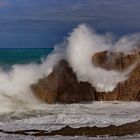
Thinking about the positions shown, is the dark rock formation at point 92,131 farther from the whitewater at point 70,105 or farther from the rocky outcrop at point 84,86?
the rocky outcrop at point 84,86

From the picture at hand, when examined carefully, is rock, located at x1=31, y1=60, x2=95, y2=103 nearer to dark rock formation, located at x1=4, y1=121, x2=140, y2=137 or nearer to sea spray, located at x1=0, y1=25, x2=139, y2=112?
sea spray, located at x1=0, y1=25, x2=139, y2=112

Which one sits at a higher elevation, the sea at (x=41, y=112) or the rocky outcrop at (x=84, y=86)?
the rocky outcrop at (x=84, y=86)

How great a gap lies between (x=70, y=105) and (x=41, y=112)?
2.16m

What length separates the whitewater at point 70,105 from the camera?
602 inches

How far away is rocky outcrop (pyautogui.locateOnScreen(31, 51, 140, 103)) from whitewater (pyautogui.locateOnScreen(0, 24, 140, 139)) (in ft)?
0.86

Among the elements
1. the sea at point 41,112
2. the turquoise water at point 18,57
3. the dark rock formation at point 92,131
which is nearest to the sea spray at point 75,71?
the sea at point 41,112

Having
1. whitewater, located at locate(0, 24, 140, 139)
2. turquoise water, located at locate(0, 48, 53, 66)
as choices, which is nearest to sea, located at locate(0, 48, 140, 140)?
whitewater, located at locate(0, 24, 140, 139)

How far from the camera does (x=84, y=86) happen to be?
837 inches

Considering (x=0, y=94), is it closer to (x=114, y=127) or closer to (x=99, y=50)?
(x=99, y=50)

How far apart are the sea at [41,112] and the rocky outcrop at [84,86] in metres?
0.61

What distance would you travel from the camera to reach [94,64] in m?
22.3

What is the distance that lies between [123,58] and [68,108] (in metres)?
4.43

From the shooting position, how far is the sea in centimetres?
1441

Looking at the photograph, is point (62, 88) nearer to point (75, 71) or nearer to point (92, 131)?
point (75, 71)
